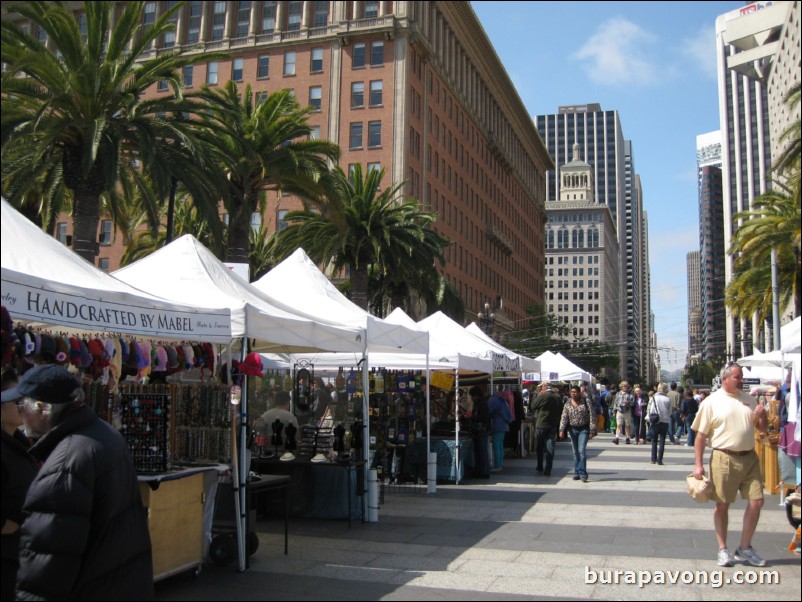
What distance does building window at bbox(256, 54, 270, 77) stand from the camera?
66375mm

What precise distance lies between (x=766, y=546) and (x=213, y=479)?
626 centimetres

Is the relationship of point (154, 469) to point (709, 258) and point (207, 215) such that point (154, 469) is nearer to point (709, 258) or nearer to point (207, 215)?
point (207, 215)

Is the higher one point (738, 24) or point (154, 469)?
point (738, 24)

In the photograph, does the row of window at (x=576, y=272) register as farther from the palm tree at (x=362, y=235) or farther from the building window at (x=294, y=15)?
the palm tree at (x=362, y=235)

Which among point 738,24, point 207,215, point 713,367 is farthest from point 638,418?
point 713,367

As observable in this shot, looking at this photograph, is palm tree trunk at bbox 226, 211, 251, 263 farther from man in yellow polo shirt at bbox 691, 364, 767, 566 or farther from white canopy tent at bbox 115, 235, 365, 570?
man in yellow polo shirt at bbox 691, 364, 767, 566

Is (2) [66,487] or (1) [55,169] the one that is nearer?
(2) [66,487]

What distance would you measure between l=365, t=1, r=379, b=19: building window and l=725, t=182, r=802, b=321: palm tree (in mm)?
38852

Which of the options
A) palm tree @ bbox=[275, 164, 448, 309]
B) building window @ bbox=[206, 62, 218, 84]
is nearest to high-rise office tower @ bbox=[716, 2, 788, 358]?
building window @ bbox=[206, 62, 218, 84]

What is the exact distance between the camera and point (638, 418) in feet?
93.0

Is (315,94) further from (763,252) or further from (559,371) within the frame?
(559,371)

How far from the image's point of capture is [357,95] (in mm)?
63656

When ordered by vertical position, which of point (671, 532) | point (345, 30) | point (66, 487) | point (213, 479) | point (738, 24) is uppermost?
point (345, 30)

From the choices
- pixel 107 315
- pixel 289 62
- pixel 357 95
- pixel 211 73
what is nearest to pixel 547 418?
pixel 107 315
